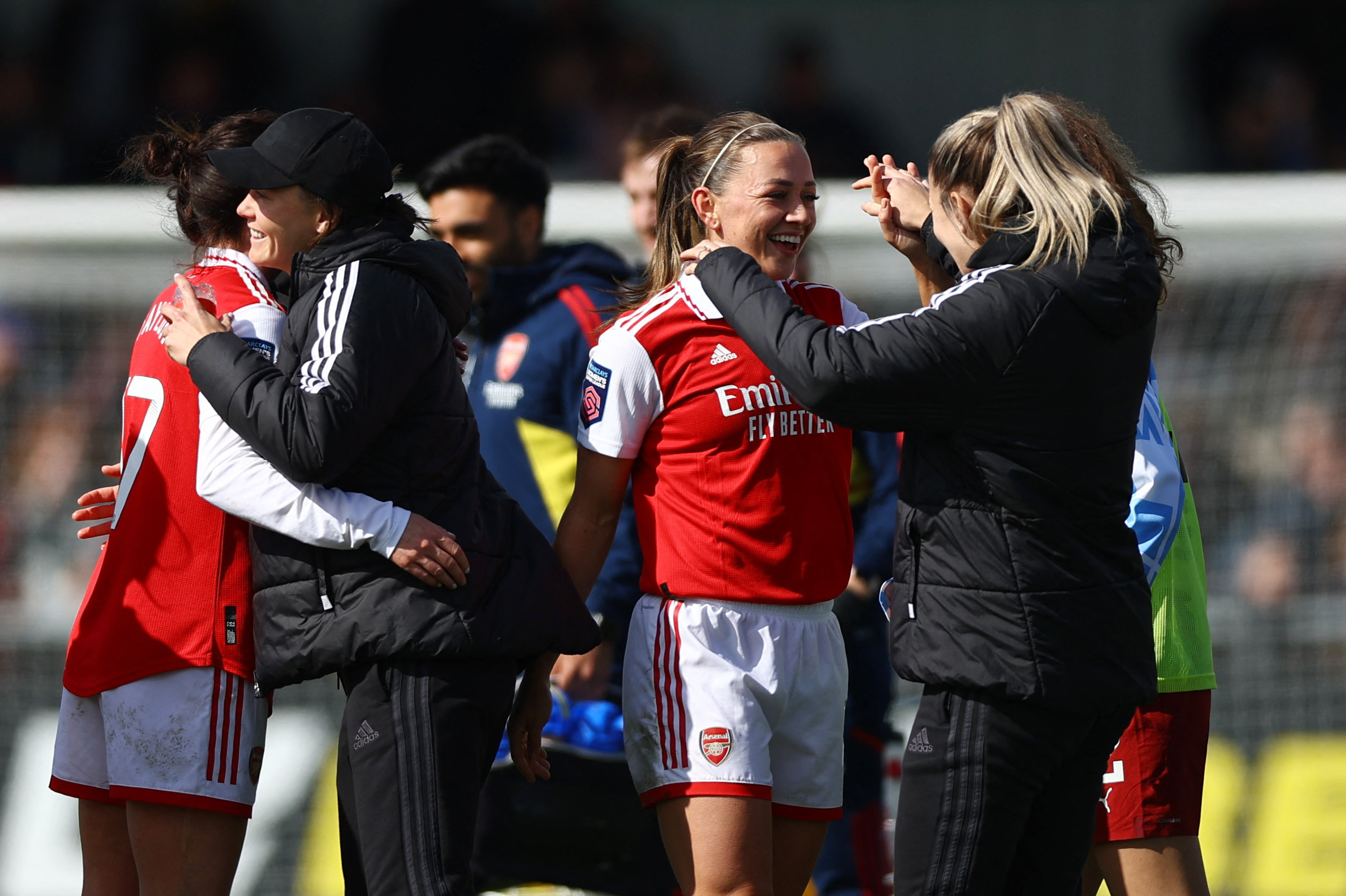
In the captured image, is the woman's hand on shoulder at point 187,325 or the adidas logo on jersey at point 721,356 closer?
the woman's hand on shoulder at point 187,325

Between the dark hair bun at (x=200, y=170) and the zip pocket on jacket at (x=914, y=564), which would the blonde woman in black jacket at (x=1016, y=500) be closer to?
the zip pocket on jacket at (x=914, y=564)

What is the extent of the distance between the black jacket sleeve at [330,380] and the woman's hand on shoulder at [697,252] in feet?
1.79

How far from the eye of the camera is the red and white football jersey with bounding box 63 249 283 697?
2.50 metres

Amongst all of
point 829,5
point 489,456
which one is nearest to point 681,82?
point 829,5

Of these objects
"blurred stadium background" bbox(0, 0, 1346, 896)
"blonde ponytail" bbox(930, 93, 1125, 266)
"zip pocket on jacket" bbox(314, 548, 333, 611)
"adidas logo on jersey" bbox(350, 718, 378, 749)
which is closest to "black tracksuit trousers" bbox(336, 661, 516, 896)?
"adidas logo on jersey" bbox(350, 718, 378, 749)

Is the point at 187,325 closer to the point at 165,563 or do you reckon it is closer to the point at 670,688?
the point at 165,563

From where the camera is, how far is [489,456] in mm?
3844

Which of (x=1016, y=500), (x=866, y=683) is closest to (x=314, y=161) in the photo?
(x=1016, y=500)

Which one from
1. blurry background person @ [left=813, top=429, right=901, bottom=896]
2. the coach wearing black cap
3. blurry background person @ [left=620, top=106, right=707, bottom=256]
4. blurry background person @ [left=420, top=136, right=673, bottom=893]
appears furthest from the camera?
blurry background person @ [left=620, top=106, right=707, bottom=256]

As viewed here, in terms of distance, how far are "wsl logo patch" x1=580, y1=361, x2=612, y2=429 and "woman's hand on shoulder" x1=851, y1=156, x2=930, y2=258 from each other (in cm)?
56

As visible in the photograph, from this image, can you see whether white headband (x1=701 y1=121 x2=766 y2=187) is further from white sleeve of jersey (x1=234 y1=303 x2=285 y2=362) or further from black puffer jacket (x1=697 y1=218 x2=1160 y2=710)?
white sleeve of jersey (x1=234 y1=303 x2=285 y2=362)

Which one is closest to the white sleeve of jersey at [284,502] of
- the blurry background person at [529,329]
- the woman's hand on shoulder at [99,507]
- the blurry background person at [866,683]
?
the woman's hand on shoulder at [99,507]

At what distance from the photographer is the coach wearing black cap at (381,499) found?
7.56 ft

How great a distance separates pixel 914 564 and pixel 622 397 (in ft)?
2.15
